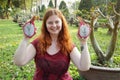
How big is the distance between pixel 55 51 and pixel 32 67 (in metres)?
3.90

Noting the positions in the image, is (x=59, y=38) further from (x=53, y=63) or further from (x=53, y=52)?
(x=53, y=63)

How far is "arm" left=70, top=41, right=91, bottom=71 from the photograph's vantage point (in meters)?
2.89

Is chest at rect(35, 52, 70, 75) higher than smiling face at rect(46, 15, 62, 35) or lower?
lower

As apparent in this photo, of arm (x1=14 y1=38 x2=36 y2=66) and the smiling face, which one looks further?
the smiling face

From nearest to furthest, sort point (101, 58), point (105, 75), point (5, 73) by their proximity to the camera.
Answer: point (105, 75) → point (101, 58) → point (5, 73)

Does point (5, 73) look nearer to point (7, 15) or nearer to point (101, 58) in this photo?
point (101, 58)

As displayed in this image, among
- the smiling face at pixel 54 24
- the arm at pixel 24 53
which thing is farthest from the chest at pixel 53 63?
the smiling face at pixel 54 24

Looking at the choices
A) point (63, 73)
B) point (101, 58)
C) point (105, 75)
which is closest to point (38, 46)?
point (63, 73)

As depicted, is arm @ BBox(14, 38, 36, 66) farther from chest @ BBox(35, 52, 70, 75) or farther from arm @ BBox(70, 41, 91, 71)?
arm @ BBox(70, 41, 91, 71)

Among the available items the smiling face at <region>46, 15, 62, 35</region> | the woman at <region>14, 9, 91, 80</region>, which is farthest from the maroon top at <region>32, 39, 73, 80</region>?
the smiling face at <region>46, 15, 62, 35</region>

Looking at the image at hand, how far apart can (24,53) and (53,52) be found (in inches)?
12.2

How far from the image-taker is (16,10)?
43.2 meters

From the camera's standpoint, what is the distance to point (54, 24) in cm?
297

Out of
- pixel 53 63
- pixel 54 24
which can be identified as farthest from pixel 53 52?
pixel 54 24
